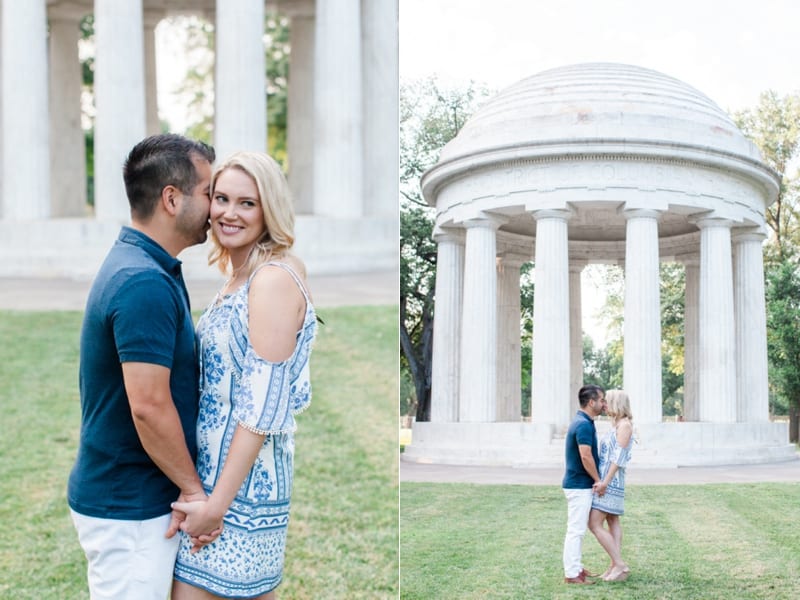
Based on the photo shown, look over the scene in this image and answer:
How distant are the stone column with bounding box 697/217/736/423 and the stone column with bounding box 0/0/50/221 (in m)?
26.5

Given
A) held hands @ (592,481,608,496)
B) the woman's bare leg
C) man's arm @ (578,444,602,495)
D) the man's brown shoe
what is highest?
man's arm @ (578,444,602,495)

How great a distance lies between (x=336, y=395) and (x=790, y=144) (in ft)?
31.4

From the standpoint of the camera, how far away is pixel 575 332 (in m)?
12.4

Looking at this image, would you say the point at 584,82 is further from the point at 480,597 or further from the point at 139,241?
the point at 139,241

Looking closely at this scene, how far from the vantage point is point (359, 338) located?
2084 cm

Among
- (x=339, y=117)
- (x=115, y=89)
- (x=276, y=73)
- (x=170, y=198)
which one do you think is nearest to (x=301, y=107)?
(x=339, y=117)

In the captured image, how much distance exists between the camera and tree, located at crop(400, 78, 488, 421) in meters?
11.8

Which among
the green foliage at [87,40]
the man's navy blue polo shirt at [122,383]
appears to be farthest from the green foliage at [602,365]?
the green foliage at [87,40]

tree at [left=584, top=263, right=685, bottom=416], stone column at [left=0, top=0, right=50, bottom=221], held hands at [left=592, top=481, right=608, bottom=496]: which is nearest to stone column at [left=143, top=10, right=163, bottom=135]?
stone column at [left=0, top=0, right=50, bottom=221]

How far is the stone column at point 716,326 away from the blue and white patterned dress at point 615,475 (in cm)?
115

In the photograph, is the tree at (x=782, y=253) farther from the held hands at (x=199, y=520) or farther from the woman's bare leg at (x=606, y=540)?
the held hands at (x=199, y=520)

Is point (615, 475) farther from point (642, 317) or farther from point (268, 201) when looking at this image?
point (268, 201)

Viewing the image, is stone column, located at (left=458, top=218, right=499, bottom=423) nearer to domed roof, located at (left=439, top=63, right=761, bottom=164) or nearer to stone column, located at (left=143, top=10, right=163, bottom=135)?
domed roof, located at (left=439, top=63, right=761, bottom=164)

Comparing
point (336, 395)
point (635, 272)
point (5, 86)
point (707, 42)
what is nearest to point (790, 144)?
point (707, 42)
